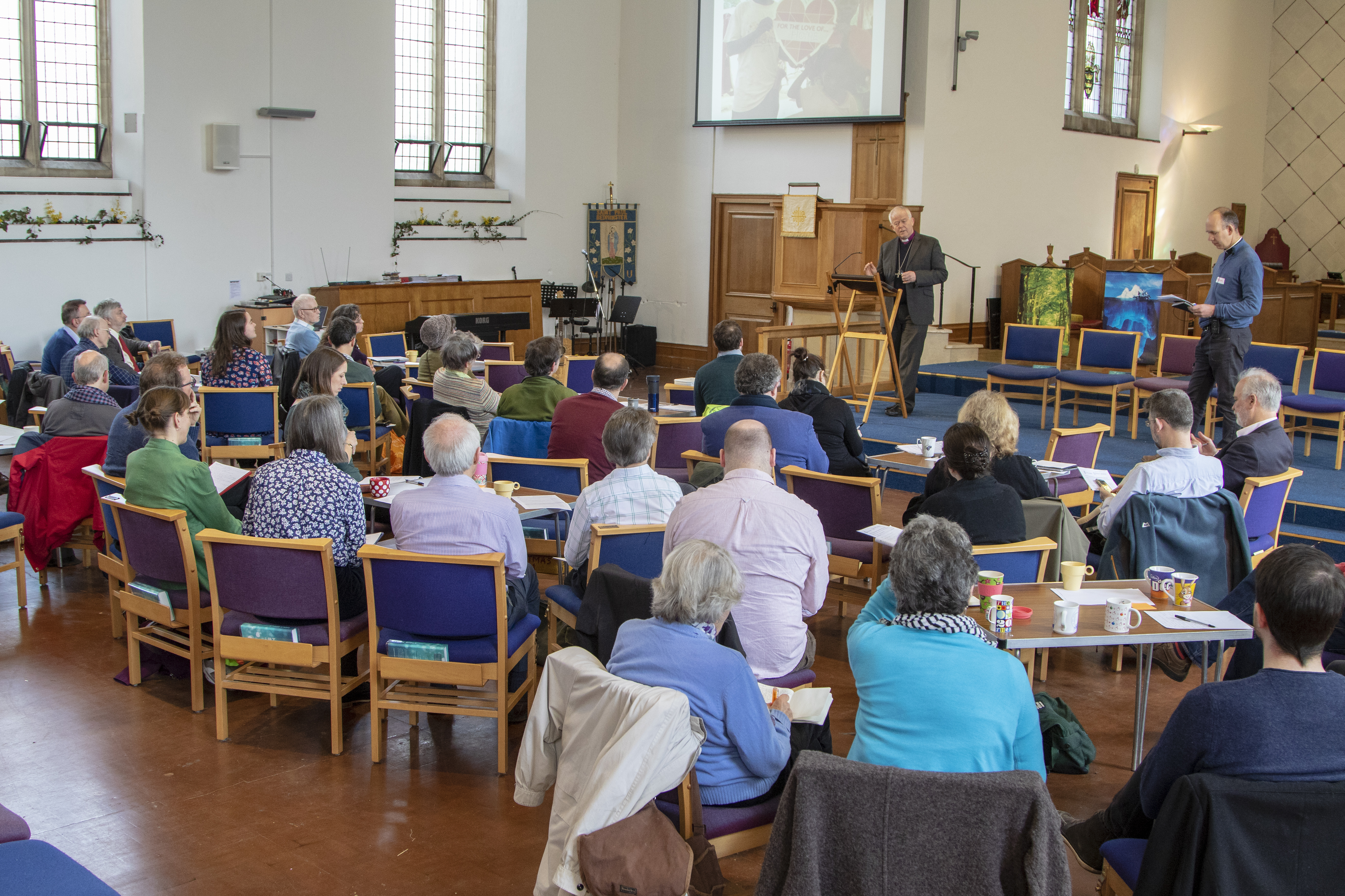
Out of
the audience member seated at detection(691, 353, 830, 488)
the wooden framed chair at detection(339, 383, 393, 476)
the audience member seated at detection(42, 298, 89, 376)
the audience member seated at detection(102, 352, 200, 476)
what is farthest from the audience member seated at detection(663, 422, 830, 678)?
the audience member seated at detection(42, 298, 89, 376)

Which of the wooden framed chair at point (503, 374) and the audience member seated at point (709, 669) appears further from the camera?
the wooden framed chair at point (503, 374)

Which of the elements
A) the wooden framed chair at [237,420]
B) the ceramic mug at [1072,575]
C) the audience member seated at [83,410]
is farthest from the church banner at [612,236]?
the ceramic mug at [1072,575]

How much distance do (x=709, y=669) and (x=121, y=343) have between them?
7859 millimetres

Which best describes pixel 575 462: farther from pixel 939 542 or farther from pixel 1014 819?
pixel 1014 819

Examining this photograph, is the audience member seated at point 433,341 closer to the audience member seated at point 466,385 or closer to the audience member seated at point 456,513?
the audience member seated at point 466,385

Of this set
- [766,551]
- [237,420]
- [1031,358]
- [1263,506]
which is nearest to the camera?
[766,551]

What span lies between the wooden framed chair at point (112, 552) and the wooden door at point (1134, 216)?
12.1 m

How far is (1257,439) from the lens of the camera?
17.0ft

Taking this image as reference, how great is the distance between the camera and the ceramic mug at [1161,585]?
12.0 feet

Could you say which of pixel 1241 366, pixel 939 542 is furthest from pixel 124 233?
pixel 939 542

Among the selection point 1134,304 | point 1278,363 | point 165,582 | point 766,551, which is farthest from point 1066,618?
point 1134,304

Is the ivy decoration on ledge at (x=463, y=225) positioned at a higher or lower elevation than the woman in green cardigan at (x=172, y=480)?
higher

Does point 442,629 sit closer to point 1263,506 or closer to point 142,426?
point 142,426

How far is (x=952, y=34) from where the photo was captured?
11.7m
